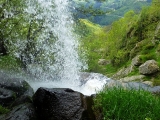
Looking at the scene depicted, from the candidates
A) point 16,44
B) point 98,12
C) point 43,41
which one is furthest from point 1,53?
point 98,12

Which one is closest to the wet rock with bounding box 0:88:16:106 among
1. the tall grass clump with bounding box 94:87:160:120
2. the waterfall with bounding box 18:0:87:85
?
the tall grass clump with bounding box 94:87:160:120

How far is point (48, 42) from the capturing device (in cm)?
1906

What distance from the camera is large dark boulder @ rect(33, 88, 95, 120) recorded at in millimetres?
8273

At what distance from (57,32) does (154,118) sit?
42.0 ft

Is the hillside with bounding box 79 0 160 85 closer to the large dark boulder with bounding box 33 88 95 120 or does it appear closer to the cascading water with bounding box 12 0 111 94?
the cascading water with bounding box 12 0 111 94

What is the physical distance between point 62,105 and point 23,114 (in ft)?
4.45

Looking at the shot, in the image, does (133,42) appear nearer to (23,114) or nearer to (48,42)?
(48,42)

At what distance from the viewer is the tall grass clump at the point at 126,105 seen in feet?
26.2

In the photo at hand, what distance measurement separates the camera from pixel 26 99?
10500 mm

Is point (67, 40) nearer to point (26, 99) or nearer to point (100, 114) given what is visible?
point (26, 99)

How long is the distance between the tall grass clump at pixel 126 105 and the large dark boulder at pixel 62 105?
0.47 m

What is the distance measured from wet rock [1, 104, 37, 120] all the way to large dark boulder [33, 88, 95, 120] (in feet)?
0.79

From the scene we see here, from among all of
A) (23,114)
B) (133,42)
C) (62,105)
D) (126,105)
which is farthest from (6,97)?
(133,42)

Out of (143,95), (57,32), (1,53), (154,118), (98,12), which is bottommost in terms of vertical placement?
(154,118)
